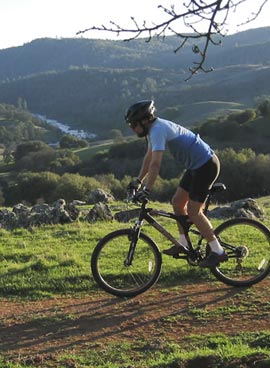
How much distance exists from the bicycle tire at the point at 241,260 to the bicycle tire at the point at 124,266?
84 centimetres

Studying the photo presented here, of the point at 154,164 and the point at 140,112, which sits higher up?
the point at 140,112

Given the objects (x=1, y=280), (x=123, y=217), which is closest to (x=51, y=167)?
(x=123, y=217)

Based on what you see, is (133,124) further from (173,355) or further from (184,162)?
(173,355)

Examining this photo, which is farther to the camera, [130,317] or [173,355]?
[130,317]

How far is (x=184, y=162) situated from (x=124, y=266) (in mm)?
1707

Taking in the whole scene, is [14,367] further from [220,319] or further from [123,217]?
[123,217]

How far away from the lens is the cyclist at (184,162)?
19.2ft

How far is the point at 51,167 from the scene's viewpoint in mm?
72625

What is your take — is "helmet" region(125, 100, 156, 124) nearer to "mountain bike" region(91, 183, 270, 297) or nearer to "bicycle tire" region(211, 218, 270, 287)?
"mountain bike" region(91, 183, 270, 297)

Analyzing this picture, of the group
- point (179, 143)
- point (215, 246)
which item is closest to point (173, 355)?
point (215, 246)

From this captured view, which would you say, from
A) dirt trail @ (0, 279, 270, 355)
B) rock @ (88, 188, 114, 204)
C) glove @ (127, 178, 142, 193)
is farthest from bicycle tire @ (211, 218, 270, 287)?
rock @ (88, 188, 114, 204)

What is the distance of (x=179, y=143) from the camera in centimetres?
597

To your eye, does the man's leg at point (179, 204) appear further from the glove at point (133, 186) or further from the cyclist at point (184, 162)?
the glove at point (133, 186)

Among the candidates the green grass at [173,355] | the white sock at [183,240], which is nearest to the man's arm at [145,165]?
the white sock at [183,240]
